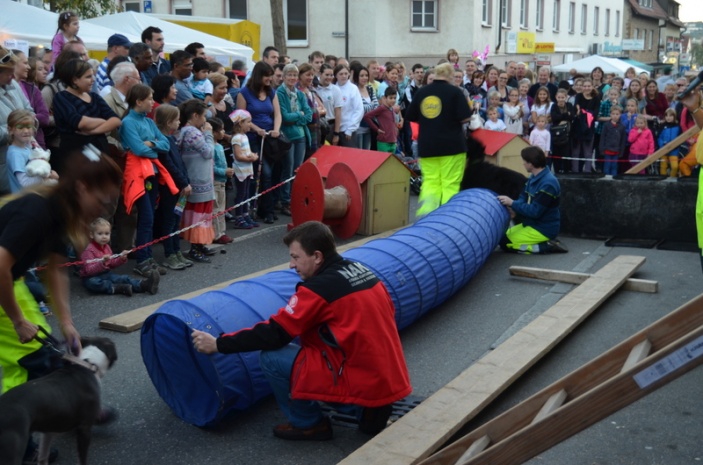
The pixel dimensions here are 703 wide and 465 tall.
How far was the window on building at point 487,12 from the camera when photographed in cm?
3688

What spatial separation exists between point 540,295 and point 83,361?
4.97m

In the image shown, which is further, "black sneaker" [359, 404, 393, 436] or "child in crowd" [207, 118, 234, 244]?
"child in crowd" [207, 118, 234, 244]

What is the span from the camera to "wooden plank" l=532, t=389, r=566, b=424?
12.8ft

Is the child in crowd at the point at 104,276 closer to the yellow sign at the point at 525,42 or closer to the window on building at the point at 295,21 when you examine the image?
the window on building at the point at 295,21

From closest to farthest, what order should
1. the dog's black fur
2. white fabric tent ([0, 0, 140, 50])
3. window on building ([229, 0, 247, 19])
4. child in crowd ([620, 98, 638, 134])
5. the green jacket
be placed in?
the dog's black fur
the green jacket
white fabric tent ([0, 0, 140, 50])
child in crowd ([620, 98, 638, 134])
window on building ([229, 0, 247, 19])

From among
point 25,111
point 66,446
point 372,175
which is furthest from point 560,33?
point 66,446

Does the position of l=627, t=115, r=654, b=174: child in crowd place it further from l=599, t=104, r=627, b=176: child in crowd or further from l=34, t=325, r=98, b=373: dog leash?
l=34, t=325, r=98, b=373: dog leash

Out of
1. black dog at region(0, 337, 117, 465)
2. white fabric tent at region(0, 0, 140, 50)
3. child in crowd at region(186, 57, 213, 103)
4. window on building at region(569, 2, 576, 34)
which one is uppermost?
window on building at region(569, 2, 576, 34)

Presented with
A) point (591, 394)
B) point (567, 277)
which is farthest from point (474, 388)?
point (567, 277)

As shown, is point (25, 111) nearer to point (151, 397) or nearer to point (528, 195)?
point (151, 397)

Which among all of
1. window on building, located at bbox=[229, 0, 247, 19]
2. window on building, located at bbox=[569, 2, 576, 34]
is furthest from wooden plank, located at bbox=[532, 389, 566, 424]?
window on building, located at bbox=[569, 2, 576, 34]

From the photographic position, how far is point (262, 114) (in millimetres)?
11180

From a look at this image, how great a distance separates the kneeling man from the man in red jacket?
5.08 m

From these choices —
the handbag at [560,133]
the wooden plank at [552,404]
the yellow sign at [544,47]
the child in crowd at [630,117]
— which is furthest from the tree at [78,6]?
the yellow sign at [544,47]
